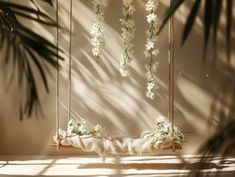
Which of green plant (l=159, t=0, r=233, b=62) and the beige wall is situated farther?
the beige wall

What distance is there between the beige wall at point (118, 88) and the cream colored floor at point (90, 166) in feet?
1.59

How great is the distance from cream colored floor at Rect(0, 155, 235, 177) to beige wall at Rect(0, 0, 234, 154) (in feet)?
1.59

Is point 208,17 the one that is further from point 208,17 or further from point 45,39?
point 45,39

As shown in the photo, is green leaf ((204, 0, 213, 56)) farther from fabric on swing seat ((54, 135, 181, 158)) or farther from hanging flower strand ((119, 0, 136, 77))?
hanging flower strand ((119, 0, 136, 77))

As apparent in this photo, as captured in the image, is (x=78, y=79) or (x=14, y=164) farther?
(x=78, y=79)

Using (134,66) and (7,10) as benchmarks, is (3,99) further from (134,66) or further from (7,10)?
(7,10)

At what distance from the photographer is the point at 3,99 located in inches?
258

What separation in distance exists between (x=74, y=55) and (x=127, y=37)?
1.28m

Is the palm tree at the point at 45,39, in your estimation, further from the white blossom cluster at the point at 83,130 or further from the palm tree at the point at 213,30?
the white blossom cluster at the point at 83,130

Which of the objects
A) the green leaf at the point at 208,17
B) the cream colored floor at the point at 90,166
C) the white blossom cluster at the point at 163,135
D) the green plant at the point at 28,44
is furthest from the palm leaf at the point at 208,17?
the white blossom cluster at the point at 163,135

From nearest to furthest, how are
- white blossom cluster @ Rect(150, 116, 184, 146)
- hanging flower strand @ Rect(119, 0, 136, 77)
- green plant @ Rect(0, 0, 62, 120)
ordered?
green plant @ Rect(0, 0, 62, 120), white blossom cluster @ Rect(150, 116, 184, 146), hanging flower strand @ Rect(119, 0, 136, 77)

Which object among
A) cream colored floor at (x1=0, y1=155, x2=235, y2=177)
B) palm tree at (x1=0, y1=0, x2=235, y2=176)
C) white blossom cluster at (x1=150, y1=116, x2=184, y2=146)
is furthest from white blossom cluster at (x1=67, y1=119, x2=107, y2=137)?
palm tree at (x1=0, y1=0, x2=235, y2=176)

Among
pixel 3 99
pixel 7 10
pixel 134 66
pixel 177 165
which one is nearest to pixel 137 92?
pixel 134 66

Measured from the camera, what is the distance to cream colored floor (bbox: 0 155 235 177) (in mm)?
5199
